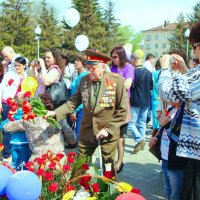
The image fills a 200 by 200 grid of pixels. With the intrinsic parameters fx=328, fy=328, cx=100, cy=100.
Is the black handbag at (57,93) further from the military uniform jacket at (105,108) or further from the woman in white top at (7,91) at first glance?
the woman in white top at (7,91)

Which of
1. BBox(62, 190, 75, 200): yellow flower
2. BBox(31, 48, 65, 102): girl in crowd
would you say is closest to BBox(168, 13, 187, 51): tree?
BBox(31, 48, 65, 102): girl in crowd

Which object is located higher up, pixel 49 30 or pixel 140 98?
pixel 49 30

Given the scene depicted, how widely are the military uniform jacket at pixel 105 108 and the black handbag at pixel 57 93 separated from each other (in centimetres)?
62

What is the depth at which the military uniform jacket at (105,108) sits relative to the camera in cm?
341

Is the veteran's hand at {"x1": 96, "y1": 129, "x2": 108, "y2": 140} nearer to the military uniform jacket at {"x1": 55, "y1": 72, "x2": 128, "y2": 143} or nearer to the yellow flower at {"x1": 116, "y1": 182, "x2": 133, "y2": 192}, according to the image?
the military uniform jacket at {"x1": 55, "y1": 72, "x2": 128, "y2": 143}

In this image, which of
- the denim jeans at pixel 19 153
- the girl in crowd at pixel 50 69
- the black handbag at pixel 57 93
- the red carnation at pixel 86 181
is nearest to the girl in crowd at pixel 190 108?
the red carnation at pixel 86 181

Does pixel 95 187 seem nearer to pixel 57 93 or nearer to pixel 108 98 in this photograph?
pixel 108 98

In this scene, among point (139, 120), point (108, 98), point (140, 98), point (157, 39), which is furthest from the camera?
point (157, 39)

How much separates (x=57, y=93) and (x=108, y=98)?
1.00 meters

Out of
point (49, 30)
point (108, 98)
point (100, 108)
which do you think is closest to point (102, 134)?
point (100, 108)

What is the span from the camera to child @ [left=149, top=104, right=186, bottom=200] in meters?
2.64

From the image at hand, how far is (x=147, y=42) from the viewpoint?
98688 mm

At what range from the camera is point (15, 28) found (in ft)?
115

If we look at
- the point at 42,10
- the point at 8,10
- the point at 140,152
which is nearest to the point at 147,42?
the point at 42,10
